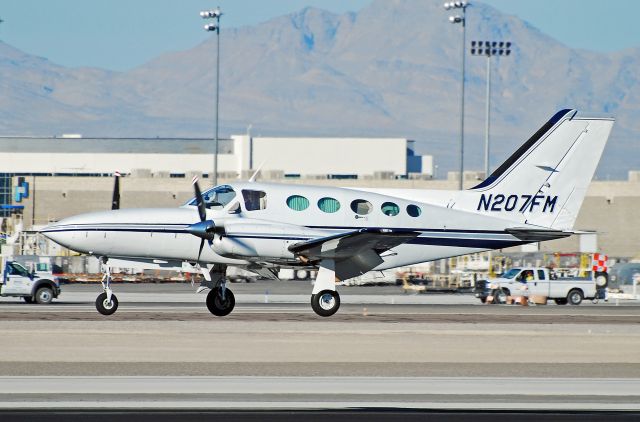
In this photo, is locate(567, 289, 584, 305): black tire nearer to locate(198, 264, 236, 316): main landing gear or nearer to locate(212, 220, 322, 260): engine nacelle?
locate(198, 264, 236, 316): main landing gear

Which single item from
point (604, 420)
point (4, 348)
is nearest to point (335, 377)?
point (604, 420)

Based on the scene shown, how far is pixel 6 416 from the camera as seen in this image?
17.9 metres

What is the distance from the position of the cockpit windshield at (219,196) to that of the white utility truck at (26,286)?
16990 millimetres

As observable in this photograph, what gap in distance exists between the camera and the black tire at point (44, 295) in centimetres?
4791

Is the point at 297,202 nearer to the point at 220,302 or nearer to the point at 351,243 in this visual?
the point at 351,243

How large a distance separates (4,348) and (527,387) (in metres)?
13.2

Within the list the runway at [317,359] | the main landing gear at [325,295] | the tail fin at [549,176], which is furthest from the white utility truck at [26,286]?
the tail fin at [549,176]

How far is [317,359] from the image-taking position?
27156 millimetres

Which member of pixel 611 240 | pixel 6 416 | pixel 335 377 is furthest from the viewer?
pixel 611 240

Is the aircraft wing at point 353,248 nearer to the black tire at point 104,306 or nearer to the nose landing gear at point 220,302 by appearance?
the nose landing gear at point 220,302

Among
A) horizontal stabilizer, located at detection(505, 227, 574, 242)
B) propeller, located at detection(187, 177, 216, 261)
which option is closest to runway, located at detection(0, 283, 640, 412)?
propeller, located at detection(187, 177, 216, 261)

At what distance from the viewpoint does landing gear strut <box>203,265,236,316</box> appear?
1368 inches

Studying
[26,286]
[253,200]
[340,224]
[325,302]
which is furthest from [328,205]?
[26,286]

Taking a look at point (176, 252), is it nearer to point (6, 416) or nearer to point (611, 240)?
point (6, 416)
